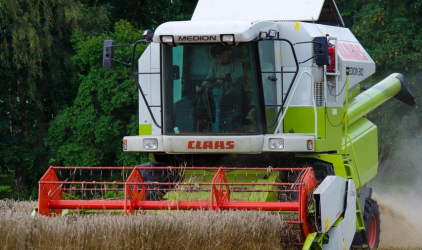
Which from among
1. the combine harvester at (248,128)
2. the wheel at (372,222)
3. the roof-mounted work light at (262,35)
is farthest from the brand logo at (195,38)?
the wheel at (372,222)

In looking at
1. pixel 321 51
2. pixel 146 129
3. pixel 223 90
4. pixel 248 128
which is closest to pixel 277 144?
pixel 248 128

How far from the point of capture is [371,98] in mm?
10430

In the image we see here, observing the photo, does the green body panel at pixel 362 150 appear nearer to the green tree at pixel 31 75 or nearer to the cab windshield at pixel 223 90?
the cab windshield at pixel 223 90

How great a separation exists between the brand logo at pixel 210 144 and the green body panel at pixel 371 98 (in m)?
2.12

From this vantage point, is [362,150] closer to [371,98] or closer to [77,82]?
[371,98]

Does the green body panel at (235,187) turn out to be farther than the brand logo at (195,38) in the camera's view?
No

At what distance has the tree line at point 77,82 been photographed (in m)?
16.9

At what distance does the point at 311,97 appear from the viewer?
342 inches

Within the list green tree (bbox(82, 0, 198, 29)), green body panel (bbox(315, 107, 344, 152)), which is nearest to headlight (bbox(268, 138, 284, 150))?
green body panel (bbox(315, 107, 344, 152))

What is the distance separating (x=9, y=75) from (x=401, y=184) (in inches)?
355

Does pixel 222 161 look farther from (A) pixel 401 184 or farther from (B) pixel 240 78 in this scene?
(A) pixel 401 184

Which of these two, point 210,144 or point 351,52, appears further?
point 351,52

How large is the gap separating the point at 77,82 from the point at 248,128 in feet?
36.5

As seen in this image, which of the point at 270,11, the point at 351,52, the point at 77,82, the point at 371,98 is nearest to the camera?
the point at 270,11
